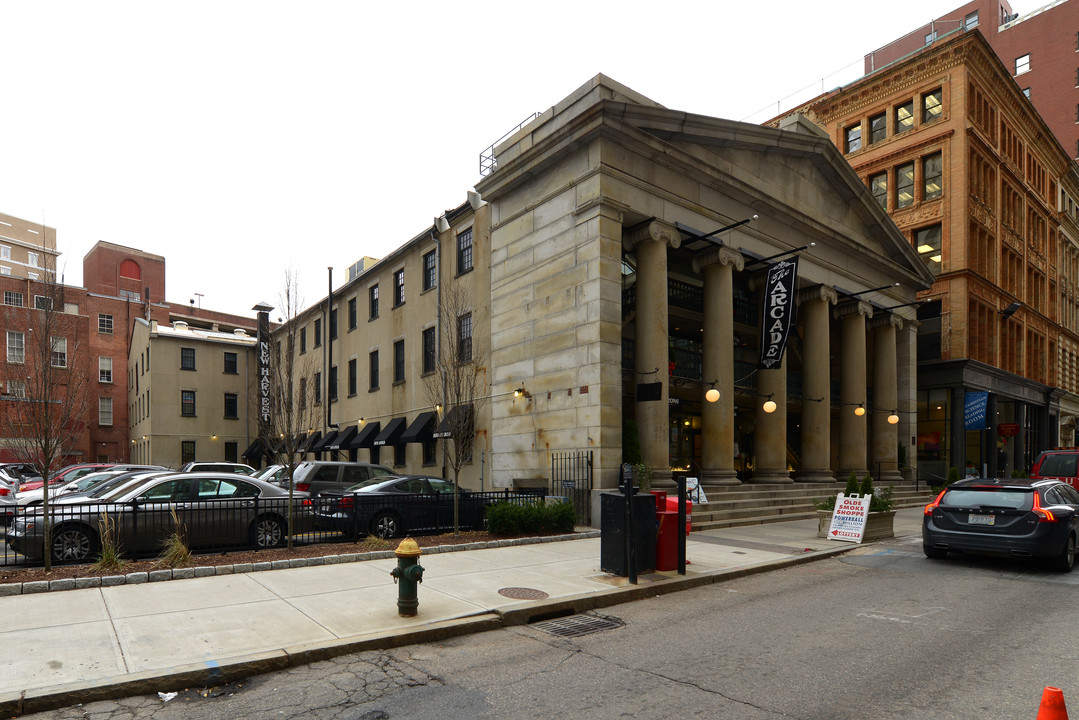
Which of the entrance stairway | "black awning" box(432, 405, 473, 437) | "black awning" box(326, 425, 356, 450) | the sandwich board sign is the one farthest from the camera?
"black awning" box(326, 425, 356, 450)

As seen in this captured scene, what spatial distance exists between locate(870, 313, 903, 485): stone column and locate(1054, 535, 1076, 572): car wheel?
18.4m

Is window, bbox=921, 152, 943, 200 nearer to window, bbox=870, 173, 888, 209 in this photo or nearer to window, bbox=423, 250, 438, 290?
window, bbox=870, 173, 888, 209

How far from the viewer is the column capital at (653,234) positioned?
1947 centimetres

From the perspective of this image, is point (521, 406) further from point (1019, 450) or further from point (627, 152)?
point (1019, 450)

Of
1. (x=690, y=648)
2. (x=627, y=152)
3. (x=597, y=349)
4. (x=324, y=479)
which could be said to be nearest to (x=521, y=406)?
(x=597, y=349)

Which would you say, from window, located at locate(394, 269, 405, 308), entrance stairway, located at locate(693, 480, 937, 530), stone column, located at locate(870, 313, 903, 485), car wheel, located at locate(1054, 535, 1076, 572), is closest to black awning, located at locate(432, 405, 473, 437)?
entrance stairway, located at locate(693, 480, 937, 530)

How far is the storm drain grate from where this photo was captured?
781 cm

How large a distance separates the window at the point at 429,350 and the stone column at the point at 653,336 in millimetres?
10183

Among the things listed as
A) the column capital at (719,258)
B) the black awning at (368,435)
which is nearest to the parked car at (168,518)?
the column capital at (719,258)

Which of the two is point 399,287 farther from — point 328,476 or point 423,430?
point 328,476

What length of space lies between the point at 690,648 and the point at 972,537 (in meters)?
7.51

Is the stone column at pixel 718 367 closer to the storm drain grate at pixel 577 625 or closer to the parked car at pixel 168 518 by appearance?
the storm drain grate at pixel 577 625

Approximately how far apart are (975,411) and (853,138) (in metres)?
17.6

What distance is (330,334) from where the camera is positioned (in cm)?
3612
